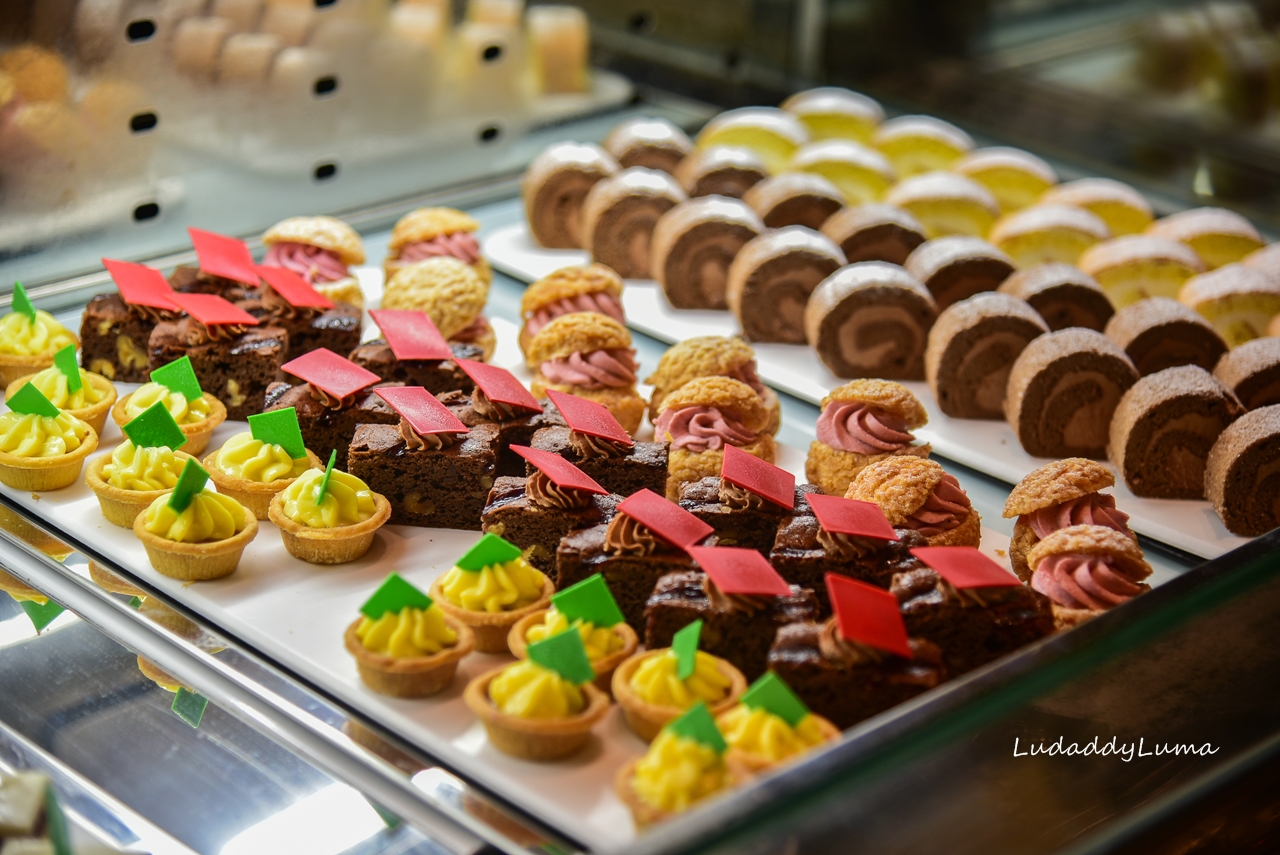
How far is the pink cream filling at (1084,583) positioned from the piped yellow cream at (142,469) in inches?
79.0

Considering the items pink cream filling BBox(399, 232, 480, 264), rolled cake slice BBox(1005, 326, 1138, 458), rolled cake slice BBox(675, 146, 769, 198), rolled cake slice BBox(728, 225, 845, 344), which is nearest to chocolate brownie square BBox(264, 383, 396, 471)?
pink cream filling BBox(399, 232, 480, 264)

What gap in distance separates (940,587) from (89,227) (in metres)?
2.89

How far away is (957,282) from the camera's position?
13.8 ft

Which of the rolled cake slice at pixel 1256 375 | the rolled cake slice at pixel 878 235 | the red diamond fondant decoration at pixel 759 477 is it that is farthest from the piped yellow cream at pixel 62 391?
the rolled cake slice at pixel 1256 375

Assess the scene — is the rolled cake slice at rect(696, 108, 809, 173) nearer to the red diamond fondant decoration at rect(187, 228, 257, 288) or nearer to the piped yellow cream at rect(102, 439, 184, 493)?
the red diamond fondant decoration at rect(187, 228, 257, 288)

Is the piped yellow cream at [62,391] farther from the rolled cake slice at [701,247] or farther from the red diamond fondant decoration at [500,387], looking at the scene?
the rolled cake slice at [701,247]

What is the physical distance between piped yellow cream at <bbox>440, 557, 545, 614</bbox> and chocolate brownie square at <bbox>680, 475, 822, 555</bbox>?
448 mm

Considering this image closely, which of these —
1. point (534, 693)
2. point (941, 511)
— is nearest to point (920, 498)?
point (941, 511)

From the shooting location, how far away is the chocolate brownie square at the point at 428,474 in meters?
3.21

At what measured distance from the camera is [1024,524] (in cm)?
314

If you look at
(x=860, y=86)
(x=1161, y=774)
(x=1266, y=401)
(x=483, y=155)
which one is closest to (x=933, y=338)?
(x=1266, y=401)

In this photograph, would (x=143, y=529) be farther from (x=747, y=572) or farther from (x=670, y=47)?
(x=670, y=47)

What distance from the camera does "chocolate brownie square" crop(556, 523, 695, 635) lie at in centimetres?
279

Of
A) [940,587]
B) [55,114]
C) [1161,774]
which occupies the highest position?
[55,114]
